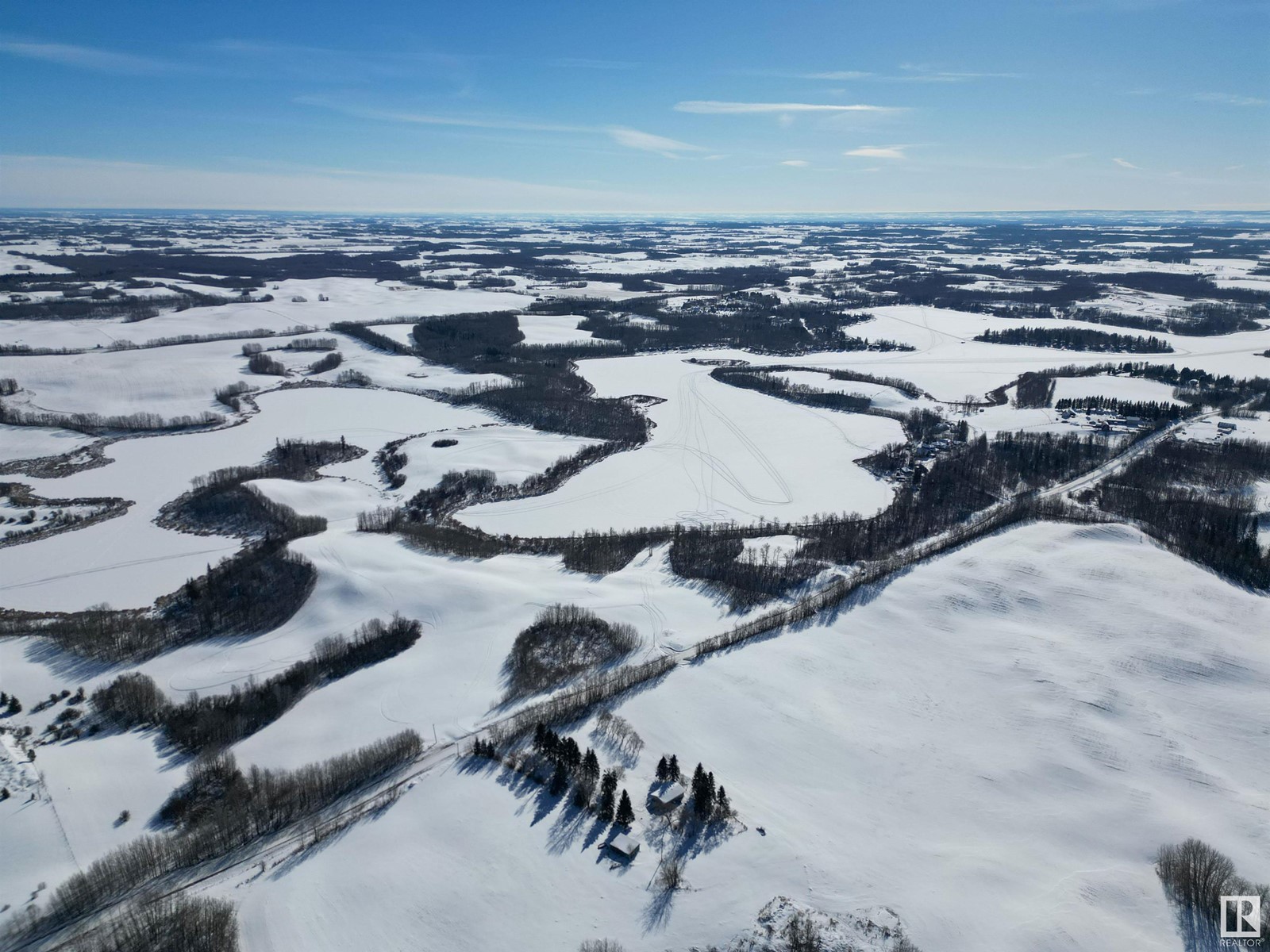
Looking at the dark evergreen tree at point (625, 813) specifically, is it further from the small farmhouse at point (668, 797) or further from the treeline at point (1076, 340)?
the treeline at point (1076, 340)

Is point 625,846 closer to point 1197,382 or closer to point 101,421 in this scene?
point 101,421

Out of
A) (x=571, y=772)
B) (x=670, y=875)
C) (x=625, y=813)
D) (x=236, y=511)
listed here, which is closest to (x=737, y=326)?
(x=236, y=511)

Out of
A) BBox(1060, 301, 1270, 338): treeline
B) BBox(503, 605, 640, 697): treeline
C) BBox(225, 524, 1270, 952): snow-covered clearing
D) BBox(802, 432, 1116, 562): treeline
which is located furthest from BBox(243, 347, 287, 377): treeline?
BBox(1060, 301, 1270, 338): treeline

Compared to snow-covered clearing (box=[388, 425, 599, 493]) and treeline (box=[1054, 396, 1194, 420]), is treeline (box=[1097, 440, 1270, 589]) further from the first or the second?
snow-covered clearing (box=[388, 425, 599, 493])

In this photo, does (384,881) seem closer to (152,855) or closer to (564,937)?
(564,937)

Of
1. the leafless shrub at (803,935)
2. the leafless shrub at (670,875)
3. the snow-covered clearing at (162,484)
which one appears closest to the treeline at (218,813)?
the leafless shrub at (670,875)

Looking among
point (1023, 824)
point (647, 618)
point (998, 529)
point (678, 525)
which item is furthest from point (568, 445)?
point (1023, 824)
